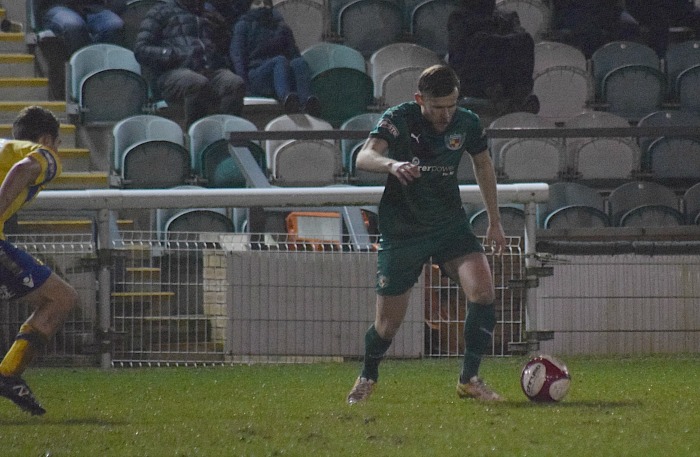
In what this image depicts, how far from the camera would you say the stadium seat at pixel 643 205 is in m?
12.7

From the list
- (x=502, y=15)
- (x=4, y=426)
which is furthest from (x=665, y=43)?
(x=4, y=426)

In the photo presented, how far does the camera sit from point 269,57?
14391mm

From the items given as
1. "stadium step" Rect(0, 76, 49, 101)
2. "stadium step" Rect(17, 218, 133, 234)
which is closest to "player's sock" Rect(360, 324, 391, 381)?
"stadium step" Rect(17, 218, 133, 234)

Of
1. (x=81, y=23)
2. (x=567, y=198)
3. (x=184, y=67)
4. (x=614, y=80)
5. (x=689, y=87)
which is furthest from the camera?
(x=689, y=87)

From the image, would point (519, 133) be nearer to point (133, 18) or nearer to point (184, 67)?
point (184, 67)

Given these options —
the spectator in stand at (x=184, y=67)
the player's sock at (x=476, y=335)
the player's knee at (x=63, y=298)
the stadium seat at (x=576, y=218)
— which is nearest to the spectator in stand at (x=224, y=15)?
the spectator in stand at (x=184, y=67)

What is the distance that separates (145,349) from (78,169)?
13.3ft

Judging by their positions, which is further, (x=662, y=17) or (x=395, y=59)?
(x=662, y=17)

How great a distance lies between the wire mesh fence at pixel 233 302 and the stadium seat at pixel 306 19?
6.26m

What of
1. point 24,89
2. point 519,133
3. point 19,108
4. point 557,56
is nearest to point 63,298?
point 519,133

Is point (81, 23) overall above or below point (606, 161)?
above

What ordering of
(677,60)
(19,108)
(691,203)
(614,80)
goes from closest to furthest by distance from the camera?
(691,203)
(19,108)
(614,80)
(677,60)

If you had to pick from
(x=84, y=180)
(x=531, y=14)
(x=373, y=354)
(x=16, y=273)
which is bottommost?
(x=373, y=354)

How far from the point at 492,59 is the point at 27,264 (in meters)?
8.39
